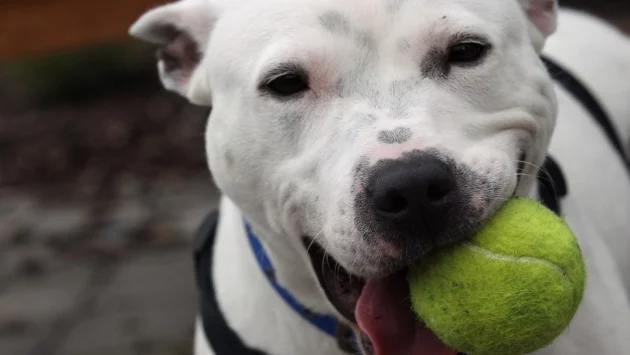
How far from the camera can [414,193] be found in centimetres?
174

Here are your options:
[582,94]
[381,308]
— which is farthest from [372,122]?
[582,94]

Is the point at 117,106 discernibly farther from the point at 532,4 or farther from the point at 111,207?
the point at 532,4

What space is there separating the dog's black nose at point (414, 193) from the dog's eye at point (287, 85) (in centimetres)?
42

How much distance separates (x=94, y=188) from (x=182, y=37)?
365 centimetres

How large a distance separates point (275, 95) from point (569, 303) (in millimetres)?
897

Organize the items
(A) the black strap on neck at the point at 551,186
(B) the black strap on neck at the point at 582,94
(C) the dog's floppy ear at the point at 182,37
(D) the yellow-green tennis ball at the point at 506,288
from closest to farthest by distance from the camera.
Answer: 1. (D) the yellow-green tennis ball at the point at 506,288
2. (A) the black strap on neck at the point at 551,186
3. (C) the dog's floppy ear at the point at 182,37
4. (B) the black strap on neck at the point at 582,94

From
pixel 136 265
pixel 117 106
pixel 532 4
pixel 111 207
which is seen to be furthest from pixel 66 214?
pixel 532 4

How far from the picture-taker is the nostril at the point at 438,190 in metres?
1.76

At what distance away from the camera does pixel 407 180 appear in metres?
1.73

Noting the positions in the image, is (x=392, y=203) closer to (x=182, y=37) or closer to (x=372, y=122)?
(x=372, y=122)

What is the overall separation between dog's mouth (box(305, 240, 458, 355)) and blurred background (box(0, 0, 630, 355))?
78.4 inches

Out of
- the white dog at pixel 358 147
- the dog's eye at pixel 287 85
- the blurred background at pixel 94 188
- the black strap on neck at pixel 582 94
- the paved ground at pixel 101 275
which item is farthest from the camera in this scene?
the blurred background at pixel 94 188

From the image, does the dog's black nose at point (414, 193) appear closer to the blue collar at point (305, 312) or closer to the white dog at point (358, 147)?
the white dog at point (358, 147)

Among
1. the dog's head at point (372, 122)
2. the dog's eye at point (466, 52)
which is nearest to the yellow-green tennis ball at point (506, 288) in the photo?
the dog's head at point (372, 122)
